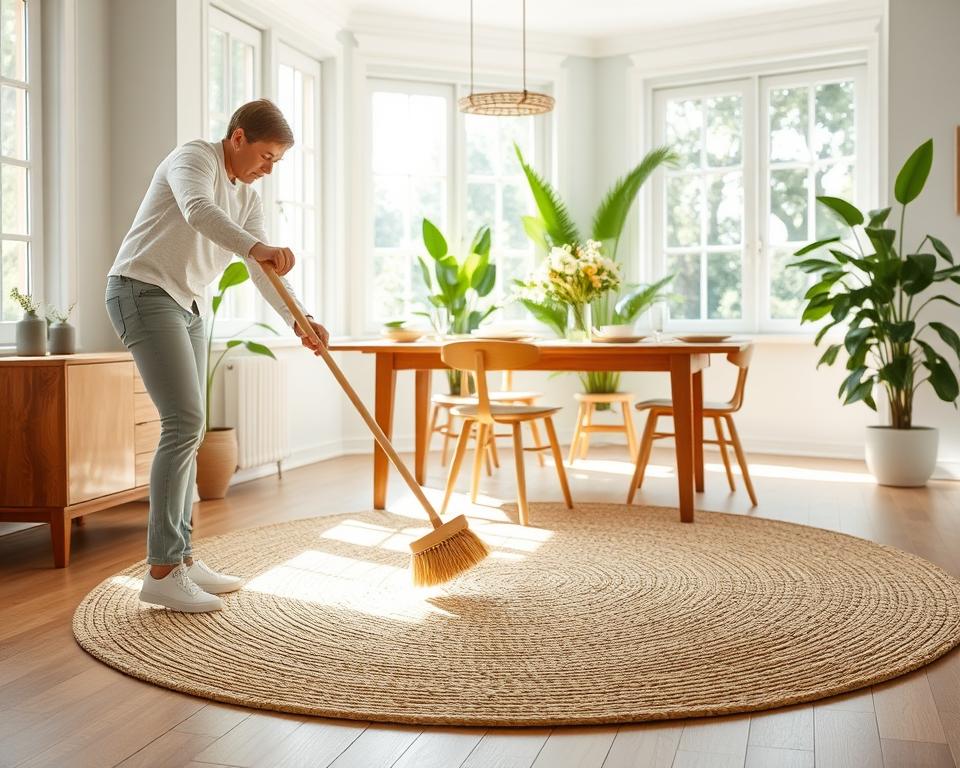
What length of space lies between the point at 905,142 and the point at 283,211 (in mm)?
3357

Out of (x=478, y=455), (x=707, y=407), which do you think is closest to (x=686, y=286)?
(x=707, y=407)

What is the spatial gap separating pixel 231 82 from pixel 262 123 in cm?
275

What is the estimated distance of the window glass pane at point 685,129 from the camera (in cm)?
657

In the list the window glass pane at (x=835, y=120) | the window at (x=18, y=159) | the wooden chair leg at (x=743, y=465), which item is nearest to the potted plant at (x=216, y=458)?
the window at (x=18, y=159)

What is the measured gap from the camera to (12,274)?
4.02 meters

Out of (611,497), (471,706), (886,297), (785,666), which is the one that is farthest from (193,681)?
(886,297)

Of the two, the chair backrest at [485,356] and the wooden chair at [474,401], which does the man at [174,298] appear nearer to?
the chair backrest at [485,356]

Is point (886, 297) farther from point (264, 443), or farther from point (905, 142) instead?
point (264, 443)

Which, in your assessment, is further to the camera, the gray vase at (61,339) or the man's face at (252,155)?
the gray vase at (61,339)

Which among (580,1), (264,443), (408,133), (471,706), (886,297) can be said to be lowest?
(471,706)

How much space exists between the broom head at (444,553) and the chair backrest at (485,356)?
108 cm

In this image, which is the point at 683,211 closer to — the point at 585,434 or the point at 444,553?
the point at 585,434

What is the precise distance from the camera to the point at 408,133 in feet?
21.0

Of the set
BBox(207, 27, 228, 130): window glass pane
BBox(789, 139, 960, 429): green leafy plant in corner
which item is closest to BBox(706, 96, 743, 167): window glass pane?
BBox(789, 139, 960, 429): green leafy plant in corner
